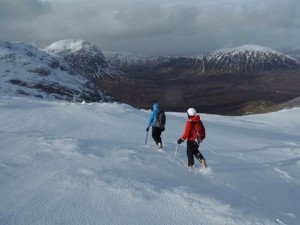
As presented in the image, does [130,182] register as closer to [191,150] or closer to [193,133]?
[191,150]

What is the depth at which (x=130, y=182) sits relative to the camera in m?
10.6

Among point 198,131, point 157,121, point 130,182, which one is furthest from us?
point 157,121

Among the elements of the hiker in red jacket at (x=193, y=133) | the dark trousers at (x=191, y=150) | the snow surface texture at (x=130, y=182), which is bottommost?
the snow surface texture at (x=130, y=182)

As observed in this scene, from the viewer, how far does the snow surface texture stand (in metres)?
8.68

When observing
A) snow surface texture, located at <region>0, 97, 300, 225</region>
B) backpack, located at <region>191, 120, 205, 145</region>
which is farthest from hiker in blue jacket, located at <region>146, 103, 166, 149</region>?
backpack, located at <region>191, 120, 205, 145</region>

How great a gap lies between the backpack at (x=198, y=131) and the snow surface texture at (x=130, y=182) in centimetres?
Answer: 100

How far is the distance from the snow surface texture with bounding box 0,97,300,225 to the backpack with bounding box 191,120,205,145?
100 cm

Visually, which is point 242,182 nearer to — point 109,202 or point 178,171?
point 178,171

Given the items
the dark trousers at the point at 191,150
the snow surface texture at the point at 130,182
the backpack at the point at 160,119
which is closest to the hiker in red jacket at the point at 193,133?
the dark trousers at the point at 191,150

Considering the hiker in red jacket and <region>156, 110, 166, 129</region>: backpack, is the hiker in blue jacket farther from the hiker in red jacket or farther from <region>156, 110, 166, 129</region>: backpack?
the hiker in red jacket

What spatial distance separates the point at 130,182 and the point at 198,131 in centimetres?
327

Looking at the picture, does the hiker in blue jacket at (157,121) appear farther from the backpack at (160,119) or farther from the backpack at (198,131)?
the backpack at (198,131)

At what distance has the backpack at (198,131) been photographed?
13.0 meters

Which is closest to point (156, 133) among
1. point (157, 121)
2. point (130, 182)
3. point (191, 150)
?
point (157, 121)
